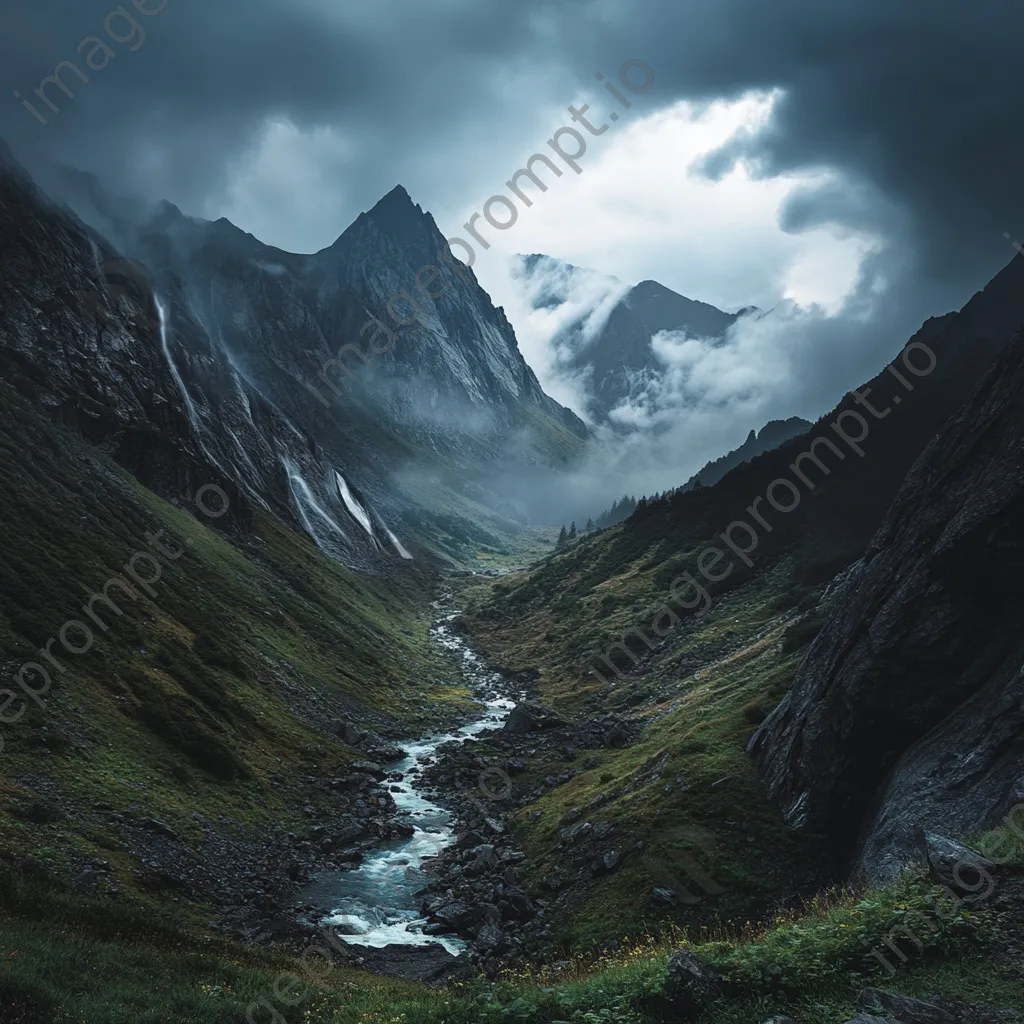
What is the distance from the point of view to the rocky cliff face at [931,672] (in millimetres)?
22312

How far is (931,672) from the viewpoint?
1054 inches

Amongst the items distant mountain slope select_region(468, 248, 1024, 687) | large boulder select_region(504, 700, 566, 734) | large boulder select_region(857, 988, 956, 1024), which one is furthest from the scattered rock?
distant mountain slope select_region(468, 248, 1024, 687)

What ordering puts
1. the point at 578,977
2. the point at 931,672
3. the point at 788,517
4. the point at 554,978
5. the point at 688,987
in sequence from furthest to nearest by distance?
the point at 788,517 → the point at 931,672 → the point at 554,978 → the point at 578,977 → the point at 688,987

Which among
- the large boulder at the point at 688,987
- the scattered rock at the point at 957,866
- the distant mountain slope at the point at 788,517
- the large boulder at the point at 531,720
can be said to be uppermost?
the distant mountain slope at the point at 788,517

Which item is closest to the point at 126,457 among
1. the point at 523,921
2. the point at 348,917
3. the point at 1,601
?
the point at 1,601

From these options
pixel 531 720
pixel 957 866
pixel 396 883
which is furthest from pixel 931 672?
pixel 531 720

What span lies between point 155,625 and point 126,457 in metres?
44.5

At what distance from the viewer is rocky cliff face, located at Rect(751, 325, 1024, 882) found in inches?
878

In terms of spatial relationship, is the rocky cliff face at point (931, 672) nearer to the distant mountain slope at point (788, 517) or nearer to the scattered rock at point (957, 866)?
the scattered rock at point (957, 866)

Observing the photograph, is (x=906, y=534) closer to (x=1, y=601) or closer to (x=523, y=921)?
(x=523, y=921)

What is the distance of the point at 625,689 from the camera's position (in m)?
72.2

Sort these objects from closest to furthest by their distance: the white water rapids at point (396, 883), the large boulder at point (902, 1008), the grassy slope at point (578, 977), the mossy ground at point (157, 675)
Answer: the large boulder at point (902, 1008), the grassy slope at point (578, 977), the white water rapids at point (396, 883), the mossy ground at point (157, 675)

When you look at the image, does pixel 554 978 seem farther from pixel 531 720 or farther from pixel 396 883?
pixel 531 720

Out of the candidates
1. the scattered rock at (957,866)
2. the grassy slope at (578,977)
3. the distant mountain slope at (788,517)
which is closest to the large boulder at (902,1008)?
the grassy slope at (578,977)
